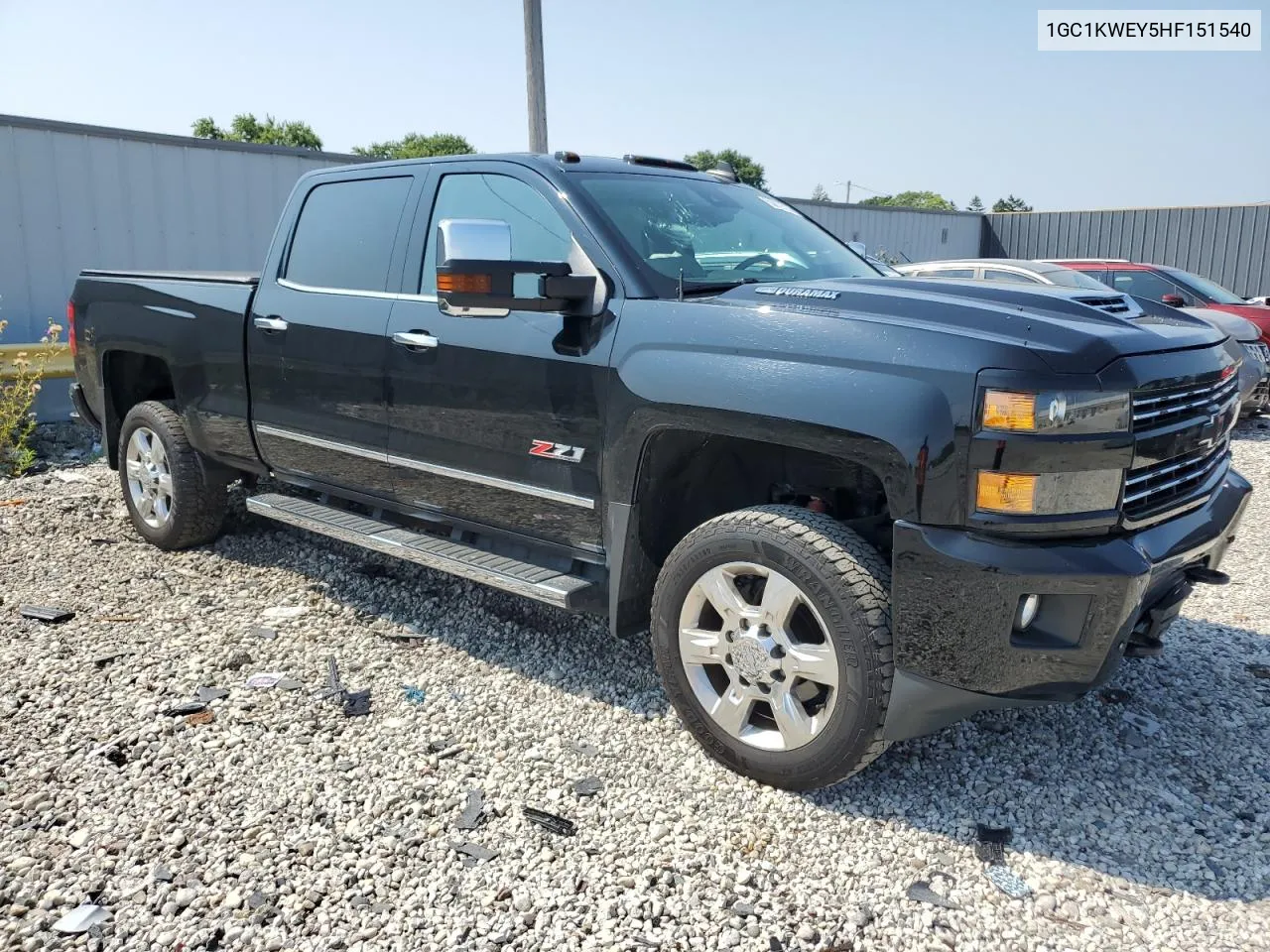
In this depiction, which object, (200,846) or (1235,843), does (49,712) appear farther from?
(1235,843)

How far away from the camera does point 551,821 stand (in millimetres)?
2924

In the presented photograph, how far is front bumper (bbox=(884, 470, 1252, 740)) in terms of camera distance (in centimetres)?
261

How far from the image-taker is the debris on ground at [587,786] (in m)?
3.10

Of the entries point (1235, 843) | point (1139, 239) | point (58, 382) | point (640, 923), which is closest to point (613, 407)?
point (640, 923)

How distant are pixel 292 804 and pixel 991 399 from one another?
7.59ft

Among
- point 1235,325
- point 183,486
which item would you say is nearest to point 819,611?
point 183,486

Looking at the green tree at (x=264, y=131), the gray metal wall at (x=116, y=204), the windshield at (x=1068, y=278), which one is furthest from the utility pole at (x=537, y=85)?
the green tree at (x=264, y=131)

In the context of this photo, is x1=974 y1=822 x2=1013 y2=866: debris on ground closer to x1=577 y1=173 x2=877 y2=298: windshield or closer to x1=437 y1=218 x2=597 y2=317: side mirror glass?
x1=577 y1=173 x2=877 y2=298: windshield

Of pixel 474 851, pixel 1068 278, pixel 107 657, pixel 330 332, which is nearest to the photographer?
pixel 474 851

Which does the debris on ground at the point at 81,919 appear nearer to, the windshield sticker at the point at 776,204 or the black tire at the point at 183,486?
the black tire at the point at 183,486

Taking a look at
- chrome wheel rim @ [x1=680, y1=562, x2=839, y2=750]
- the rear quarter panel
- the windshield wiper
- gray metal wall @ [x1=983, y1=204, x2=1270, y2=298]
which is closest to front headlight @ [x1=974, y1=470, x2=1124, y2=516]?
chrome wheel rim @ [x1=680, y1=562, x2=839, y2=750]

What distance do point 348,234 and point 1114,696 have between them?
3696mm

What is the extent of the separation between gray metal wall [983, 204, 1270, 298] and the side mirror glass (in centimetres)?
2280

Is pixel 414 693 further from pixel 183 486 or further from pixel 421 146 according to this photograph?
pixel 421 146
